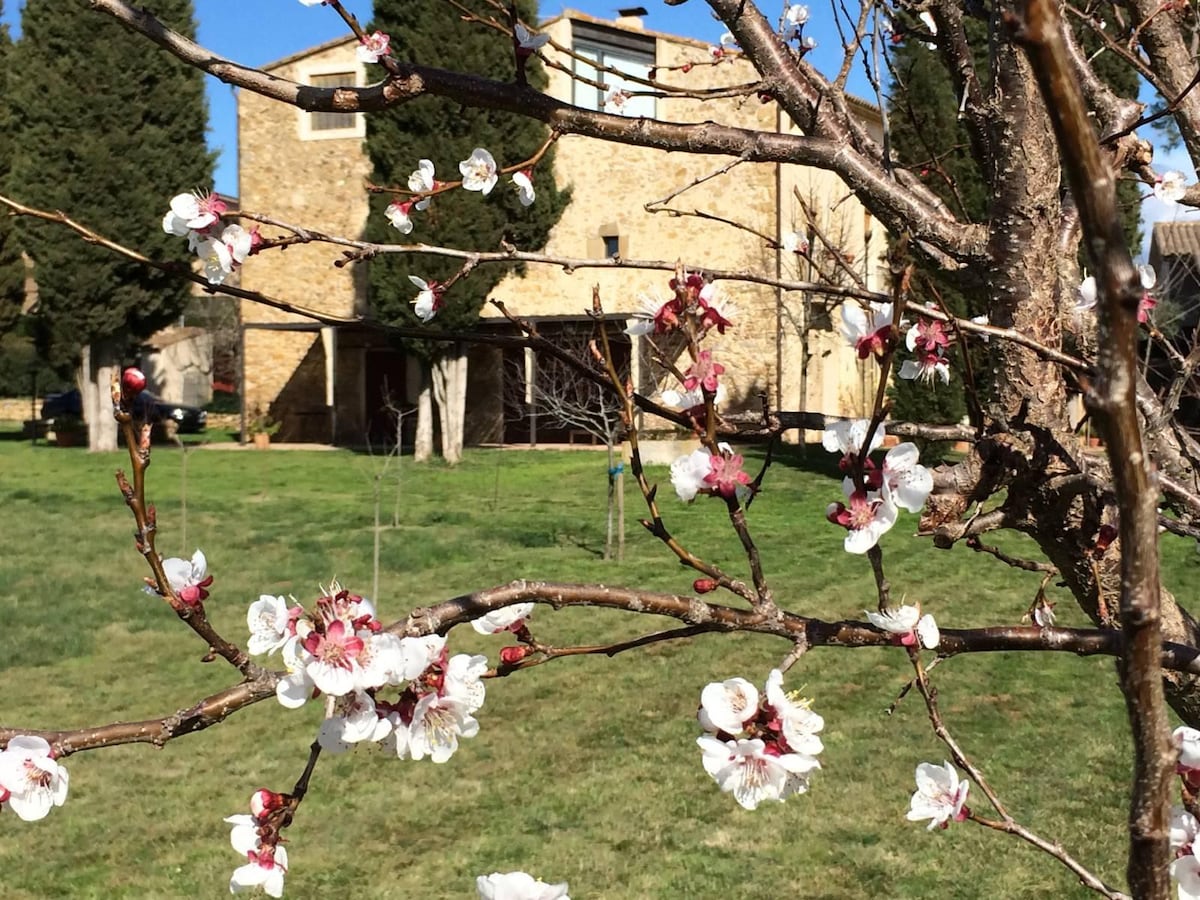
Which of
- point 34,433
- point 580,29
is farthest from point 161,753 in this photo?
point 34,433

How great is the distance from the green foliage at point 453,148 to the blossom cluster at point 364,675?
14.3m

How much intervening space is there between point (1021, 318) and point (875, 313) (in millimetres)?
328

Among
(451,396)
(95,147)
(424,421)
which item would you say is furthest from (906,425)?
(95,147)

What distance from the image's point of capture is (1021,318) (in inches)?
58.8

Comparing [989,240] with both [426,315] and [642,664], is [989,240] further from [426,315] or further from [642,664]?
[642,664]

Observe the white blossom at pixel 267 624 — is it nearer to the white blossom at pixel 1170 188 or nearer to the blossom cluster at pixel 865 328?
the blossom cluster at pixel 865 328

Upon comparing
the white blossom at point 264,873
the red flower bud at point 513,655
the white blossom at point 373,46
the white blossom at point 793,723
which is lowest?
the white blossom at point 264,873

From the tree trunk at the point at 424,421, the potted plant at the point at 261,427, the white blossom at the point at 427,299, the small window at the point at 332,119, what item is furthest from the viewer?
the potted plant at the point at 261,427

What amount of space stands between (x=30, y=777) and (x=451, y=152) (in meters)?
15.3

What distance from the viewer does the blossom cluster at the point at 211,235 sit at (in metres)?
1.46

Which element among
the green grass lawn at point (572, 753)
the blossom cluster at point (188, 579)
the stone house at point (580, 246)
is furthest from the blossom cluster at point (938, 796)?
the stone house at point (580, 246)

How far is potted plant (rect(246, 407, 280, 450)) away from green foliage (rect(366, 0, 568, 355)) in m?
6.92

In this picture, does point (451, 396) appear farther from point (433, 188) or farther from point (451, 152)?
point (433, 188)

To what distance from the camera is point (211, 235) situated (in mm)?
1487
